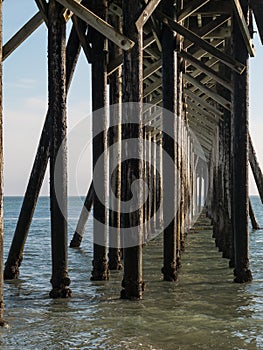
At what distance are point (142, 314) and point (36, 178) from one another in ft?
7.78

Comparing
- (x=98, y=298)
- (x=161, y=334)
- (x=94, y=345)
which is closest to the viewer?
(x=94, y=345)

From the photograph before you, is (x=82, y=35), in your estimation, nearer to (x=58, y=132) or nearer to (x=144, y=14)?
(x=144, y=14)

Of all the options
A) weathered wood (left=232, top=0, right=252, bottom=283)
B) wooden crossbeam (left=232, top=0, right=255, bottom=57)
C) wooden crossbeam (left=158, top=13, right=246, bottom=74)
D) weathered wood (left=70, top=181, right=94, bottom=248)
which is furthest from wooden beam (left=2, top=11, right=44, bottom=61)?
weathered wood (left=70, top=181, right=94, bottom=248)

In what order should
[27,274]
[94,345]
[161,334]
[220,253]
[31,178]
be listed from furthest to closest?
[220,253], [27,274], [31,178], [161,334], [94,345]

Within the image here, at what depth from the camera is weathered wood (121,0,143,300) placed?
22.7ft

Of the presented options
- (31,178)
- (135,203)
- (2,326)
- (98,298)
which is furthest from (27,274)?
(2,326)

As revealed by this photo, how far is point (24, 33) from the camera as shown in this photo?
7430 millimetres

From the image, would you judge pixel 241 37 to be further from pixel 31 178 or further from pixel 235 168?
pixel 31 178

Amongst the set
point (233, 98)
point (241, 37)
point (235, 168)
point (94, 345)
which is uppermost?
point (241, 37)

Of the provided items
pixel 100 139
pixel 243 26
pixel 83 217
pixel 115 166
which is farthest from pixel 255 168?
pixel 243 26

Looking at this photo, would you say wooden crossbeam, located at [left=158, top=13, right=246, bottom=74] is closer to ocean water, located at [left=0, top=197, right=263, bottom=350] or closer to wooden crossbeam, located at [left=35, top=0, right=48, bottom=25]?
wooden crossbeam, located at [left=35, top=0, right=48, bottom=25]

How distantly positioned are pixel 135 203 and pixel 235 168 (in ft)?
5.94

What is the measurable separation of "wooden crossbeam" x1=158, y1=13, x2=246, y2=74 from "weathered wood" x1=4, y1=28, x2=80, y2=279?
110 cm

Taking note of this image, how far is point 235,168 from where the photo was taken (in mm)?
8359
